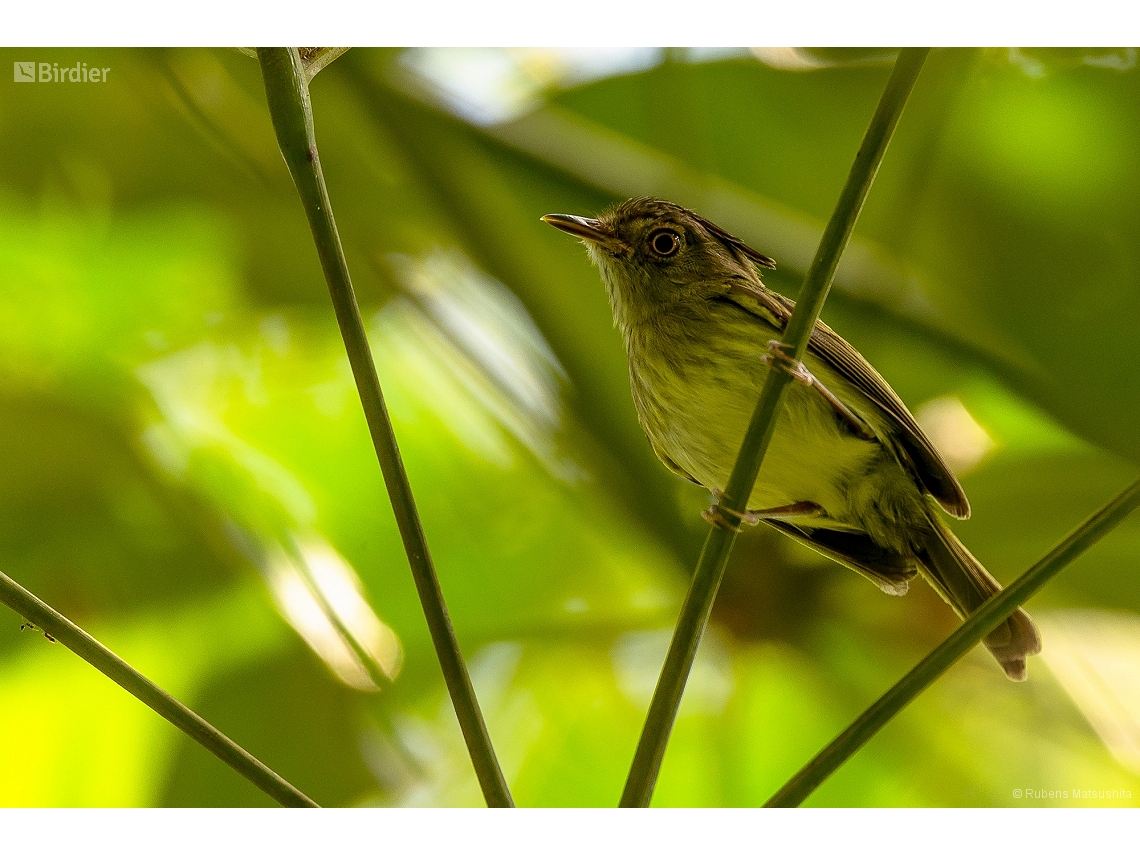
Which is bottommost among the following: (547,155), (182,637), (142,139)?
(182,637)

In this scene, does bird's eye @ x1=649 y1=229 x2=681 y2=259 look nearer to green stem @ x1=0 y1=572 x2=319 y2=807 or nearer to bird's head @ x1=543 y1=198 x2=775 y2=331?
bird's head @ x1=543 y1=198 x2=775 y2=331

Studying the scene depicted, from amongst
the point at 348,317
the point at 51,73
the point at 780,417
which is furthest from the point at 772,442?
the point at 51,73

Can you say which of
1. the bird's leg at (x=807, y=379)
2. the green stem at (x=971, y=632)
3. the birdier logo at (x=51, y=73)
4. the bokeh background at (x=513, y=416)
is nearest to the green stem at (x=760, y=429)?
the bird's leg at (x=807, y=379)

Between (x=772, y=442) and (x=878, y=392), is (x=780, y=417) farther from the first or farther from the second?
(x=878, y=392)

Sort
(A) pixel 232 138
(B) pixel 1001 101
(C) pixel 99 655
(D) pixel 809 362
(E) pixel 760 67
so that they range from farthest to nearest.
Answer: (A) pixel 232 138 → (E) pixel 760 67 → (B) pixel 1001 101 → (D) pixel 809 362 → (C) pixel 99 655

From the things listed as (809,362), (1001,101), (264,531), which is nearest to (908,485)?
(809,362)

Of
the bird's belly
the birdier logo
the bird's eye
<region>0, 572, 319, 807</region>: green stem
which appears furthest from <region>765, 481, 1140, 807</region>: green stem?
the birdier logo

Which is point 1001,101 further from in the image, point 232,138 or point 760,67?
point 232,138
